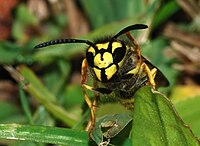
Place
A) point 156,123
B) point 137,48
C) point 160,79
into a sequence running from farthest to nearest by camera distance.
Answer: point 160,79, point 137,48, point 156,123

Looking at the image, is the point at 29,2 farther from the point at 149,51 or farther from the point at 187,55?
the point at 187,55

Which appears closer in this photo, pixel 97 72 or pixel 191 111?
pixel 97 72

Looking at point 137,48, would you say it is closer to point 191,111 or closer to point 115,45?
point 115,45

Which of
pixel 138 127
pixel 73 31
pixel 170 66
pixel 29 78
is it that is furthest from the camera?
pixel 73 31

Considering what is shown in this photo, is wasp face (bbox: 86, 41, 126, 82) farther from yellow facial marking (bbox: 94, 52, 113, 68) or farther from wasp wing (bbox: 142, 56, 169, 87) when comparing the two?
wasp wing (bbox: 142, 56, 169, 87)

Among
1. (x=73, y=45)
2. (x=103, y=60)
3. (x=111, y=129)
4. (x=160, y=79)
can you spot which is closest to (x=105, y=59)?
(x=103, y=60)

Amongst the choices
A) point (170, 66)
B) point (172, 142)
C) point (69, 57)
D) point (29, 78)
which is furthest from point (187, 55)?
point (172, 142)
